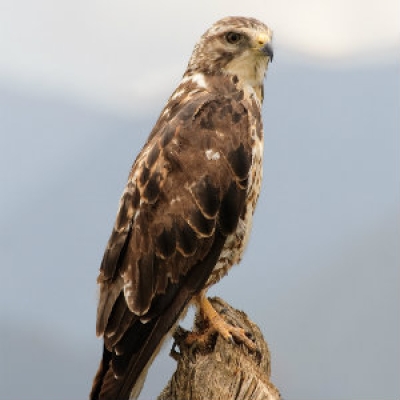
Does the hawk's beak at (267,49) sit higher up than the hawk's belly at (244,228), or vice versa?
the hawk's beak at (267,49)

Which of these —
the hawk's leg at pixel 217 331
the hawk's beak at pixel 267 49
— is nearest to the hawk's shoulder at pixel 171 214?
the hawk's leg at pixel 217 331

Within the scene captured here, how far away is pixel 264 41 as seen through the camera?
664 cm

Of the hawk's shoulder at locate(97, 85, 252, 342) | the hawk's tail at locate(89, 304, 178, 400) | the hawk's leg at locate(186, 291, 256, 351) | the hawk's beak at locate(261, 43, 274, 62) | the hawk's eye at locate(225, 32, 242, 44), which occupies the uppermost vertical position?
the hawk's eye at locate(225, 32, 242, 44)

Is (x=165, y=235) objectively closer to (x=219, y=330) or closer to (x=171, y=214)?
(x=171, y=214)

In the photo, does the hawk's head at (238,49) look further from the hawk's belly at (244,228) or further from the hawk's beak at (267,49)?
the hawk's belly at (244,228)

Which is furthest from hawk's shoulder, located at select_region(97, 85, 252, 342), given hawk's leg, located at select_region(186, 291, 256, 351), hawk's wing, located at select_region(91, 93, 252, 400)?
hawk's leg, located at select_region(186, 291, 256, 351)

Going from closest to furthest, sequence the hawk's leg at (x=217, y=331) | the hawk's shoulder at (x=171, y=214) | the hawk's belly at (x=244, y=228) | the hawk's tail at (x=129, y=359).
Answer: the hawk's tail at (x=129, y=359), the hawk's shoulder at (x=171, y=214), the hawk's belly at (x=244, y=228), the hawk's leg at (x=217, y=331)

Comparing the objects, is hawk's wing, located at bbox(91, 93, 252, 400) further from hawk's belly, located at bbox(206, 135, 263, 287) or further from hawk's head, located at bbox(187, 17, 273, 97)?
hawk's head, located at bbox(187, 17, 273, 97)

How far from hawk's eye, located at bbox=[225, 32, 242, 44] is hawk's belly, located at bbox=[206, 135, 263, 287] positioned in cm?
66

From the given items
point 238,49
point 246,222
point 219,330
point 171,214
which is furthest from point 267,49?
point 219,330

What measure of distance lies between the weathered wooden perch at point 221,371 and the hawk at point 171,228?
294mm

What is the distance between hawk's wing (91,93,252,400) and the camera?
6.32m

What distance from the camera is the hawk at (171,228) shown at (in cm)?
632

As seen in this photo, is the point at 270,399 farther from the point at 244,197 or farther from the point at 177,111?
the point at 177,111
